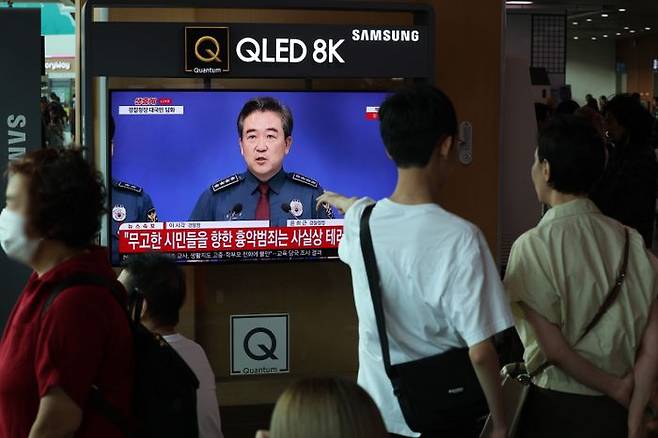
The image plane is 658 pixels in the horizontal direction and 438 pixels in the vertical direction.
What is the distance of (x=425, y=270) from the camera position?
2.00 m

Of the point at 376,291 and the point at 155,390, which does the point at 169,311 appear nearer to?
the point at 155,390

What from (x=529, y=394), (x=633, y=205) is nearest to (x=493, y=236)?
(x=633, y=205)

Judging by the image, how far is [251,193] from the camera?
4.18 m

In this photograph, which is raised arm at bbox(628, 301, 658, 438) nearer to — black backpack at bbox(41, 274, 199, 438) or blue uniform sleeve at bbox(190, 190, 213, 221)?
black backpack at bbox(41, 274, 199, 438)

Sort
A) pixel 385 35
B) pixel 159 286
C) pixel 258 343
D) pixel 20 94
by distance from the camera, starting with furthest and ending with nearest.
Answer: pixel 258 343 → pixel 20 94 → pixel 385 35 → pixel 159 286

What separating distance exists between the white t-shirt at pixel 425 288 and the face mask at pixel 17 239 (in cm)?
68

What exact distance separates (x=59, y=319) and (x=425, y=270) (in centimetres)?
73

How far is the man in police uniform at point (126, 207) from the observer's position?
409cm

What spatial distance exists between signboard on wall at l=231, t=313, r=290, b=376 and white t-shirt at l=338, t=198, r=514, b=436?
2.32m

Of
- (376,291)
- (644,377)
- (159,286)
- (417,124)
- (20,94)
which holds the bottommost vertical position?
(644,377)

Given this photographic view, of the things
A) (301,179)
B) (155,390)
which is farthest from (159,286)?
(301,179)

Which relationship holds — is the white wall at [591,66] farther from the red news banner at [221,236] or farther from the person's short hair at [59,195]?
the person's short hair at [59,195]

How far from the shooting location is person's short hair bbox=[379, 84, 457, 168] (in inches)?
80.4

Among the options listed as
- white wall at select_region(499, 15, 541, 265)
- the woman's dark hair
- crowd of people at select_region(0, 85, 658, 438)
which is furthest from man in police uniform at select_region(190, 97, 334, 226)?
crowd of people at select_region(0, 85, 658, 438)
